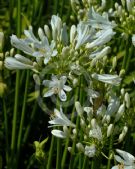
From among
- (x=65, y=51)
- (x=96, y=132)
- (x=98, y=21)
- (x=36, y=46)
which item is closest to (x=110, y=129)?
(x=96, y=132)

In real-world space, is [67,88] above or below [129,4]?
below

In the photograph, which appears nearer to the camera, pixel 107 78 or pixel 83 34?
pixel 107 78

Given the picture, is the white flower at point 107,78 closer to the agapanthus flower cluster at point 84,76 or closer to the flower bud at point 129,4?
the agapanthus flower cluster at point 84,76

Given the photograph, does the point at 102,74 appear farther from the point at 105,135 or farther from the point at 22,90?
the point at 22,90

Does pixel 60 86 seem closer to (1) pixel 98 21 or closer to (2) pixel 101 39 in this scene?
(2) pixel 101 39

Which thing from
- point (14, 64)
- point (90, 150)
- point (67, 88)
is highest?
point (14, 64)

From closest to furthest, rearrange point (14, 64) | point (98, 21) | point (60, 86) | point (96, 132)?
point (96, 132)
point (60, 86)
point (14, 64)
point (98, 21)

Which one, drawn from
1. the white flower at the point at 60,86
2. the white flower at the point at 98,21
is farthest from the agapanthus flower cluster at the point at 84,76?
the white flower at the point at 98,21

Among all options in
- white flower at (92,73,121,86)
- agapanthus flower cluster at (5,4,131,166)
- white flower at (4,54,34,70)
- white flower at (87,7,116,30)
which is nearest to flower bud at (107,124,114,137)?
agapanthus flower cluster at (5,4,131,166)

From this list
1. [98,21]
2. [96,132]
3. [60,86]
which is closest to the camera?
[96,132]

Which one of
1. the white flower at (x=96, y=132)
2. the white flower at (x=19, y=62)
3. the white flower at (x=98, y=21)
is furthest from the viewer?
the white flower at (x=98, y=21)
